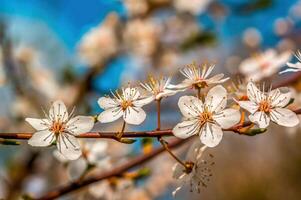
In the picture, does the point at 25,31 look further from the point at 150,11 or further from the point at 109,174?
the point at 109,174

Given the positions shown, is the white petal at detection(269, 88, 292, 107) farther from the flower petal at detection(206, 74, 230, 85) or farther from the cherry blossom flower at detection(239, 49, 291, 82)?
the cherry blossom flower at detection(239, 49, 291, 82)

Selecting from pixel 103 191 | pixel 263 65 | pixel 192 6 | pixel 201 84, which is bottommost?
pixel 103 191

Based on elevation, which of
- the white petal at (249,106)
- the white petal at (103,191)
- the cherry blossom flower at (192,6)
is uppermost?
the cherry blossom flower at (192,6)

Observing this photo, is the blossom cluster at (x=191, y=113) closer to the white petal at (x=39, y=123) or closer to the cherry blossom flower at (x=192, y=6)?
the white petal at (x=39, y=123)

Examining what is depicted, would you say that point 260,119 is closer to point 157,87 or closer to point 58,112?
point 157,87

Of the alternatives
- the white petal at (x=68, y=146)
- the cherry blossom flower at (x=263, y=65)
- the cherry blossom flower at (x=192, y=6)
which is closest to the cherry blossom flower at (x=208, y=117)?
the white petal at (x=68, y=146)

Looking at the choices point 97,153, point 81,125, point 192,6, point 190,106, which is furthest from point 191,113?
point 192,6
